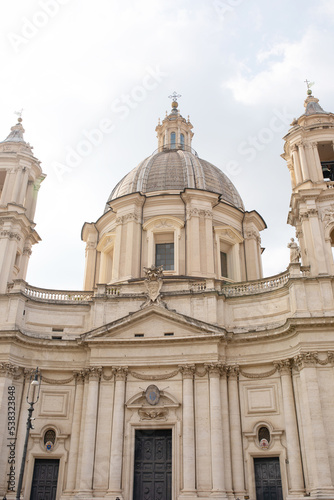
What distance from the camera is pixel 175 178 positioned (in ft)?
109

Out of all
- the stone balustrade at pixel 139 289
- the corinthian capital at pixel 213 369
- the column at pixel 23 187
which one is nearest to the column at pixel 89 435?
the stone balustrade at pixel 139 289

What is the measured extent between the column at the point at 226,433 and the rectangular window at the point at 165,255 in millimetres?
8737

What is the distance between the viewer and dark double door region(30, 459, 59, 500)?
22.1 m

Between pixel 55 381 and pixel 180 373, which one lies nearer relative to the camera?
pixel 180 373

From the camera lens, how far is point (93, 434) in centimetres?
2244

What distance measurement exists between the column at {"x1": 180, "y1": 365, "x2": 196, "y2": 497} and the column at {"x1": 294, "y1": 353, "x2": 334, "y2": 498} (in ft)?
16.0

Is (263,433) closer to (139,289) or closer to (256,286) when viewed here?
(256,286)

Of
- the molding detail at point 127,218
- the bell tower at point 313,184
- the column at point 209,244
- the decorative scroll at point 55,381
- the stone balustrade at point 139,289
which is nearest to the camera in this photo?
the decorative scroll at point 55,381

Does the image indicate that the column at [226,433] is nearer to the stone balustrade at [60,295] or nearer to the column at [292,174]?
the stone balustrade at [60,295]

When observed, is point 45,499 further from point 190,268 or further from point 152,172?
point 152,172

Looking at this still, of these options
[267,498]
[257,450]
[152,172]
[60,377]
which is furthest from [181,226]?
[267,498]

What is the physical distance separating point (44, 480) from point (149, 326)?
333 inches

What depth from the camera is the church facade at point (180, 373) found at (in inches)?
838

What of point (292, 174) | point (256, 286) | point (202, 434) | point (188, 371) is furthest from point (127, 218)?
point (202, 434)
